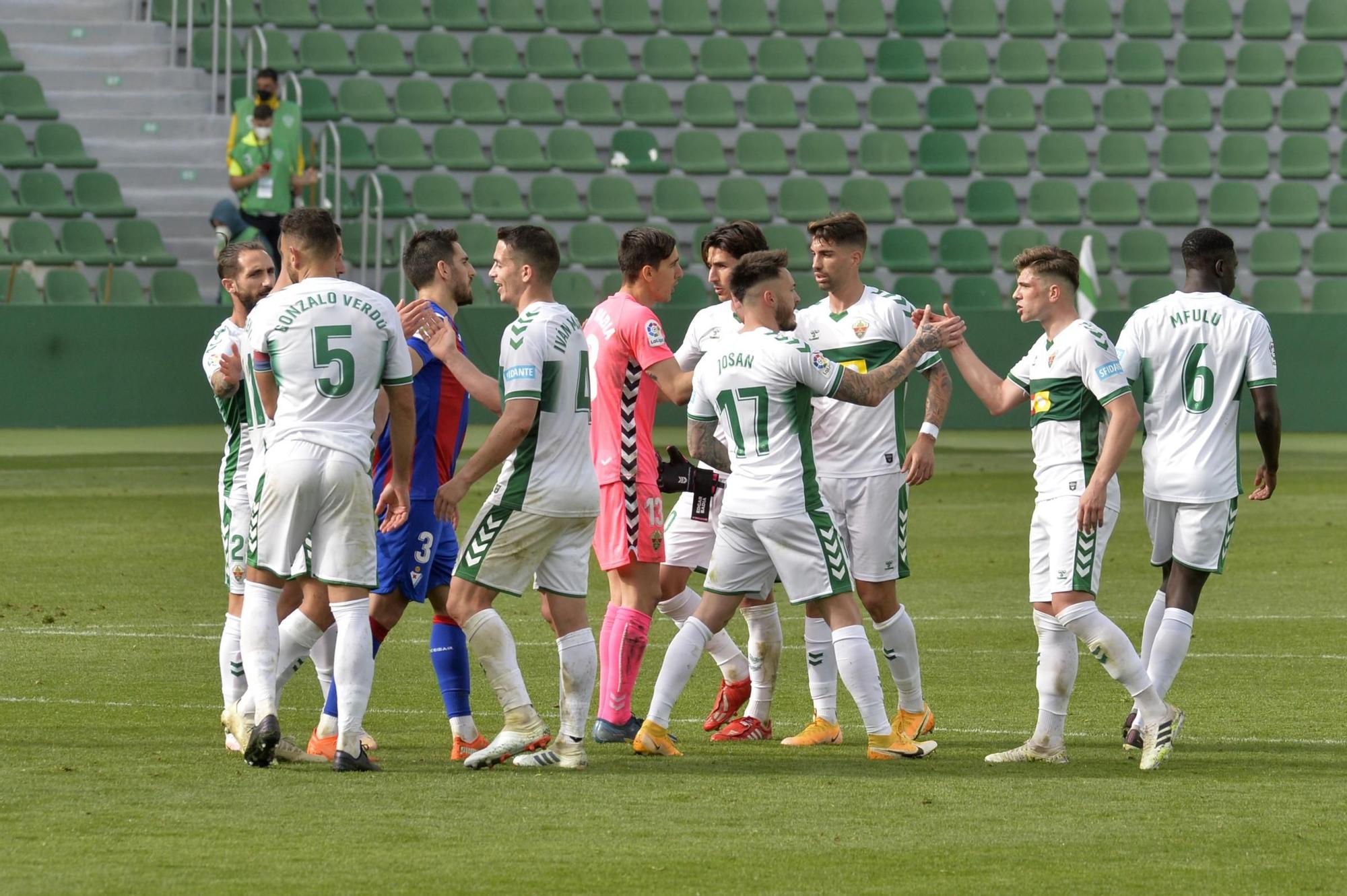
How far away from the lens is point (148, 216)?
2489 cm

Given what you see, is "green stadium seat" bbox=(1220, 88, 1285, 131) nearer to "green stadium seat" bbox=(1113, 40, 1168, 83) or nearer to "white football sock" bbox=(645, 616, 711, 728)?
"green stadium seat" bbox=(1113, 40, 1168, 83)

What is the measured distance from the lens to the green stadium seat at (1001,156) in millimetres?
26703

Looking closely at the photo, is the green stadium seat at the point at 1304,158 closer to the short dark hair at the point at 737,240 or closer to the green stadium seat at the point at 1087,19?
the green stadium seat at the point at 1087,19

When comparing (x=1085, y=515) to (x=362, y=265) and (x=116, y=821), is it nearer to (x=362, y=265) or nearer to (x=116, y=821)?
(x=116, y=821)

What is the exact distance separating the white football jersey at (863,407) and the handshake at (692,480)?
1.48ft

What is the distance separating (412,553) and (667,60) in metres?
21.0

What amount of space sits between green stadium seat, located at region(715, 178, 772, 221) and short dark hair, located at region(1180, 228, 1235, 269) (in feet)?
59.5

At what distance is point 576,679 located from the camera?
6.91 m

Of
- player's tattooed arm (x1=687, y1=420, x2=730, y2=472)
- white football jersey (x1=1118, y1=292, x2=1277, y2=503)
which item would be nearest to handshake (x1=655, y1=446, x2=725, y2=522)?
player's tattooed arm (x1=687, y1=420, x2=730, y2=472)

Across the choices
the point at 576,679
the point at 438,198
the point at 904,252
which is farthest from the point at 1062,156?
the point at 576,679

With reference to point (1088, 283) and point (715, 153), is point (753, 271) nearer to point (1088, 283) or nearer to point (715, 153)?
point (1088, 283)

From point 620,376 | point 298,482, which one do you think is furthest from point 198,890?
point 620,376

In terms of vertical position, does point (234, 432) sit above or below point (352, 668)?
above

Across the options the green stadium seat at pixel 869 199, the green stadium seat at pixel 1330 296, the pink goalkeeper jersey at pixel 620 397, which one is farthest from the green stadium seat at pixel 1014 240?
the pink goalkeeper jersey at pixel 620 397
